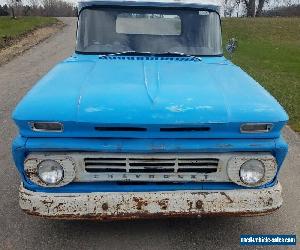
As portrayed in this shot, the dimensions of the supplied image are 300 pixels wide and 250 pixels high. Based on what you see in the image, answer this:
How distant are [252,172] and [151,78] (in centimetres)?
120

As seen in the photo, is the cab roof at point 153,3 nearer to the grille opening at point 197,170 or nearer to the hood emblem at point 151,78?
the hood emblem at point 151,78

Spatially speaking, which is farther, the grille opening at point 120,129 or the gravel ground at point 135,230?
the gravel ground at point 135,230

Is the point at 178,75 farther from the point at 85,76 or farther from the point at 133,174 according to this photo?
the point at 133,174

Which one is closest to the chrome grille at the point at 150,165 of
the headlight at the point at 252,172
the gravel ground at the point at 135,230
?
the headlight at the point at 252,172

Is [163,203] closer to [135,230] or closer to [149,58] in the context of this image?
[135,230]

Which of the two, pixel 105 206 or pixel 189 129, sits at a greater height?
pixel 189 129

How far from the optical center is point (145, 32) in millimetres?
4652

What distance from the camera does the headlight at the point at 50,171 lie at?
3.13 metres

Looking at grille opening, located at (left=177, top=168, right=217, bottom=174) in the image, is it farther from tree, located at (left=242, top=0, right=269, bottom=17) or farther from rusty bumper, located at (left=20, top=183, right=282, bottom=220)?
tree, located at (left=242, top=0, right=269, bottom=17)

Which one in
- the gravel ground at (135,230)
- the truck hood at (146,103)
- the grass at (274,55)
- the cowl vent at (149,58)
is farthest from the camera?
the grass at (274,55)

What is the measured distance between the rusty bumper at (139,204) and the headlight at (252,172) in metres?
0.08

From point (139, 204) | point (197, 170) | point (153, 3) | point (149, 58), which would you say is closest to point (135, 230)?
point (139, 204)

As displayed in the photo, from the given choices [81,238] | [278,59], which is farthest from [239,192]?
[278,59]

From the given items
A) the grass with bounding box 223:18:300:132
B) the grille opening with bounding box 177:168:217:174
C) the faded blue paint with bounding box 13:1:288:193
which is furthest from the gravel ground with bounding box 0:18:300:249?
the grass with bounding box 223:18:300:132
